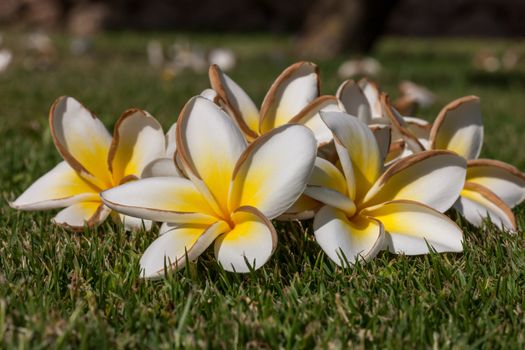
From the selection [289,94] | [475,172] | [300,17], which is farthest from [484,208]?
[300,17]

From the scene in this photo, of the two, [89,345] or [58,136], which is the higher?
[58,136]

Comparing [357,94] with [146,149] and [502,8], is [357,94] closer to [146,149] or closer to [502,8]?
[146,149]

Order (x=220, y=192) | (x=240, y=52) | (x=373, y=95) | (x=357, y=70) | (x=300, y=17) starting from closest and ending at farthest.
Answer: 1. (x=220, y=192)
2. (x=373, y=95)
3. (x=357, y=70)
4. (x=240, y=52)
5. (x=300, y=17)

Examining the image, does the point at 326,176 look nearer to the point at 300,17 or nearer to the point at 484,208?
the point at 484,208

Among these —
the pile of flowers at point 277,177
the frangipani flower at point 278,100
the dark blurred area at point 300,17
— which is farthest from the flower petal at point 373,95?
the dark blurred area at point 300,17

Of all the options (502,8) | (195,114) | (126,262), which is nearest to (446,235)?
(195,114)

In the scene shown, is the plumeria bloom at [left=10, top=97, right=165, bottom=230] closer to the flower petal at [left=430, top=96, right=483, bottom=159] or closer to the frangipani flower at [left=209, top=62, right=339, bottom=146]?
the frangipani flower at [left=209, top=62, right=339, bottom=146]
